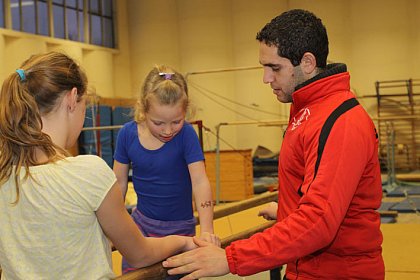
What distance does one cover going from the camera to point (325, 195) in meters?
1.53

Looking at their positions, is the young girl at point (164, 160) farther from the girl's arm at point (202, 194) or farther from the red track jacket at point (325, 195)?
the red track jacket at point (325, 195)

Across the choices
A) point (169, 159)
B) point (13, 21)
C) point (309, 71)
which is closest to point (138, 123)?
point (169, 159)

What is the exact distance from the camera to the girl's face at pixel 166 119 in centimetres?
253

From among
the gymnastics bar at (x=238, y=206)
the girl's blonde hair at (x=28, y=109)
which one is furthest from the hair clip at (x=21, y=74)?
the gymnastics bar at (x=238, y=206)

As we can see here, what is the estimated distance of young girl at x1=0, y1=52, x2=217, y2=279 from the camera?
4.65 ft

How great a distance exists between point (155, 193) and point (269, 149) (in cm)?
1328

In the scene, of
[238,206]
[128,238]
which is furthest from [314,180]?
[238,206]

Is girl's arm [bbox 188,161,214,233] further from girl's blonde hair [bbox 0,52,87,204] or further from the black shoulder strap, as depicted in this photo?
girl's blonde hair [bbox 0,52,87,204]

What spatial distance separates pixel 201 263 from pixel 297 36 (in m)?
0.72

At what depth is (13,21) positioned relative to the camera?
44.8 ft

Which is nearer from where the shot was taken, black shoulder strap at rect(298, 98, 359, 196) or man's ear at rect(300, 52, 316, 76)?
black shoulder strap at rect(298, 98, 359, 196)

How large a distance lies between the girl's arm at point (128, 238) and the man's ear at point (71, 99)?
251 millimetres

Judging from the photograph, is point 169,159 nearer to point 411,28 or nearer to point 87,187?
point 87,187

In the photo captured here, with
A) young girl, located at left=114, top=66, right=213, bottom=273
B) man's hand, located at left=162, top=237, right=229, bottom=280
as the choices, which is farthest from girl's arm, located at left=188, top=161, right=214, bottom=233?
man's hand, located at left=162, top=237, right=229, bottom=280
